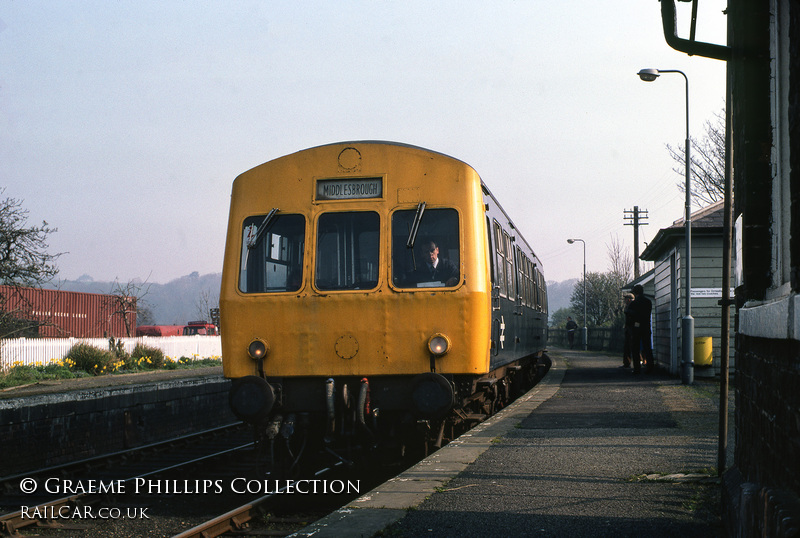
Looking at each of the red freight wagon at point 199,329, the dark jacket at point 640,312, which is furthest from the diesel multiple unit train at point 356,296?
the red freight wagon at point 199,329

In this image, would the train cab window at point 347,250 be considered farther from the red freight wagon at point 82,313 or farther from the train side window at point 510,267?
the red freight wagon at point 82,313

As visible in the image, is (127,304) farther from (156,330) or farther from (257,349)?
(257,349)

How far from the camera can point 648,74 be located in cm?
1683

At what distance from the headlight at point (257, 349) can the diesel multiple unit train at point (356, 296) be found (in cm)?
1

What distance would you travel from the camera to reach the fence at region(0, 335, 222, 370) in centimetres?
2258

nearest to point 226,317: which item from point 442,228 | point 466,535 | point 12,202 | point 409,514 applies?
point 442,228

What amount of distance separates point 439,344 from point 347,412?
1.00m

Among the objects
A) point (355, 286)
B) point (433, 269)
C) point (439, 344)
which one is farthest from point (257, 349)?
point (433, 269)

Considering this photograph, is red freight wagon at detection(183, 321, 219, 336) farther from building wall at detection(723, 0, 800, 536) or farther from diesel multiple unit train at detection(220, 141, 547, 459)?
building wall at detection(723, 0, 800, 536)

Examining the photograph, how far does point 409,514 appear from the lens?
16.3 feet

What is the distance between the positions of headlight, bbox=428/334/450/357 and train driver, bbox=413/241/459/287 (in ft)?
1.60

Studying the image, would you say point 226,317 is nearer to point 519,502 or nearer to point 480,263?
point 480,263

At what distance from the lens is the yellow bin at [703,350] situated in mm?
16844

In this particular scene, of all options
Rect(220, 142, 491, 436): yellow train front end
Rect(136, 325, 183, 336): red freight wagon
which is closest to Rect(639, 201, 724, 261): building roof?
Rect(220, 142, 491, 436): yellow train front end
